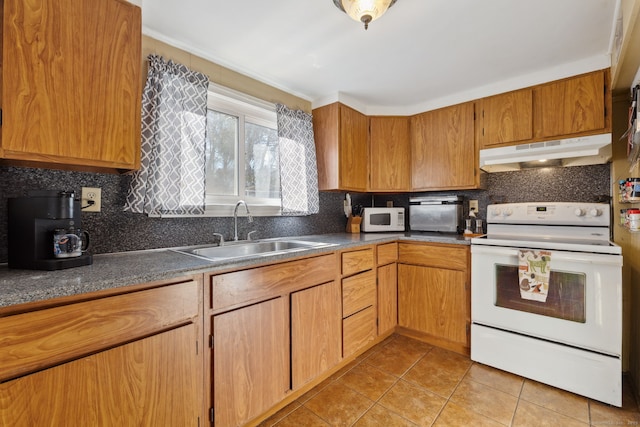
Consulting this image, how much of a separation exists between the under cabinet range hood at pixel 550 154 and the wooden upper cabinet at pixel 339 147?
107cm

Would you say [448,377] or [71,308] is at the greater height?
[71,308]

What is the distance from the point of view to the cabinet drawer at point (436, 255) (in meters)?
2.17

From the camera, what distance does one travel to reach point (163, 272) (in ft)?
3.66

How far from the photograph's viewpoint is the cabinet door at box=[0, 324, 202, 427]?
856mm

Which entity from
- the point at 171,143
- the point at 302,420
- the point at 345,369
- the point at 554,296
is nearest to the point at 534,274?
the point at 554,296

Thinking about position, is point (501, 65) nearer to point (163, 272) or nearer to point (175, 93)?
point (175, 93)

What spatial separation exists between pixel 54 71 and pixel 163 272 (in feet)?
2.94

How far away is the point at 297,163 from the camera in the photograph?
240cm

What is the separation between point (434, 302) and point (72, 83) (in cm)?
258

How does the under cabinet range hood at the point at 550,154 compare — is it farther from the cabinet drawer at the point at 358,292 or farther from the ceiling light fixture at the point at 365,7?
the ceiling light fixture at the point at 365,7

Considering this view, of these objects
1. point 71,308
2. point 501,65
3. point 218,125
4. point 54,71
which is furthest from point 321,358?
point 501,65

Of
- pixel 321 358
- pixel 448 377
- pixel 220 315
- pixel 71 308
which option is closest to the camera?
pixel 71 308

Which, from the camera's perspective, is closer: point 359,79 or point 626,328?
point 626,328

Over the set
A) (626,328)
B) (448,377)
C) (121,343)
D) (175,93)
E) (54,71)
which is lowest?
(448,377)
